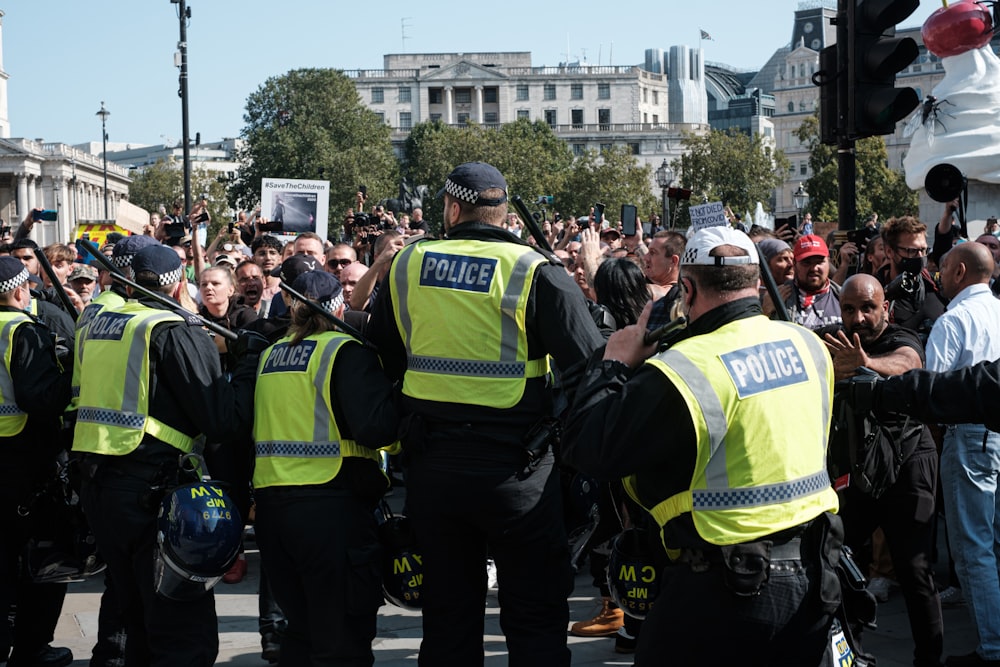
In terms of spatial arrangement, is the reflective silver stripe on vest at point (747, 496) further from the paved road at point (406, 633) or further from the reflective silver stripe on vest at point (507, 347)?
the paved road at point (406, 633)

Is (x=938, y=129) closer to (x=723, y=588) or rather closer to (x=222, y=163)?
(x=723, y=588)

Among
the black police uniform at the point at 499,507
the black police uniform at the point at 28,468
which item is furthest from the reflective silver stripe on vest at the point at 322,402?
the black police uniform at the point at 28,468

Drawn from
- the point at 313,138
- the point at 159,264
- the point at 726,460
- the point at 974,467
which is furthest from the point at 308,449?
the point at 313,138

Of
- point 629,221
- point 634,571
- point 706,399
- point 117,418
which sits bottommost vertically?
point 634,571

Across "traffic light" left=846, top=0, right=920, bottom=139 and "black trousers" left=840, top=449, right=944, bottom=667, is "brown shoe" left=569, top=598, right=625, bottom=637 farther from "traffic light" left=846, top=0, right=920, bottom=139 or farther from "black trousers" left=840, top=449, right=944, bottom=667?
"traffic light" left=846, top=0, right=920, bottom=139

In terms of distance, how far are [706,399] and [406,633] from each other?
3.95 m

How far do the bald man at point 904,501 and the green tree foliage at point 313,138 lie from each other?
74169mm

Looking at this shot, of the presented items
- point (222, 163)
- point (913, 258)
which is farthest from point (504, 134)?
point (913, 258)

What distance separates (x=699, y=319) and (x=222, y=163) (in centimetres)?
15777

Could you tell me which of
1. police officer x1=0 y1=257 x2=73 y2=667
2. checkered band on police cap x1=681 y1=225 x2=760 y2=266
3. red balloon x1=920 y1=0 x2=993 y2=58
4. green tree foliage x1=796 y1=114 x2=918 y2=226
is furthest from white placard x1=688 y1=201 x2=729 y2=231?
green tree foliage x1=796 y1=114 x2=918 y2=226

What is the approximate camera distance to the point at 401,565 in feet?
16.0

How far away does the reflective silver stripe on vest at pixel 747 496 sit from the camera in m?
3.33

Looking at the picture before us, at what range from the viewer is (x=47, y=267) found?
603 cm

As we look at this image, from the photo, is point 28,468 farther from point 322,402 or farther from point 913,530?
point 913,530
